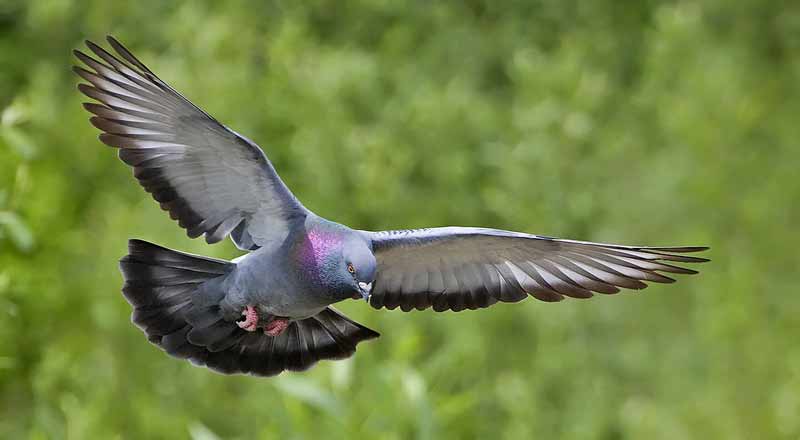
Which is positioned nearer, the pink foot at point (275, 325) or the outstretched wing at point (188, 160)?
the outstretched wing at point (188, 160)

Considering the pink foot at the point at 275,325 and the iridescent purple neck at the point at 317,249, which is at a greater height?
the iridescent purple neck at the point at 317,249

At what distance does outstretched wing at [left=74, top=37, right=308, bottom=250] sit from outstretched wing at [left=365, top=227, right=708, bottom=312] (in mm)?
361

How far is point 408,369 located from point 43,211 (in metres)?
1.81

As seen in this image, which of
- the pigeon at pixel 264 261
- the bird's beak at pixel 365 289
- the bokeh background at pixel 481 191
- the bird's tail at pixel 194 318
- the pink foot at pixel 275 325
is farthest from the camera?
the bokeh background at pixel 481 191

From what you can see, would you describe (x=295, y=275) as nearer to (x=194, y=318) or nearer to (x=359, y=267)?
(x=359, y=267)

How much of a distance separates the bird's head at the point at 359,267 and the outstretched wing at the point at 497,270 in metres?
0.22

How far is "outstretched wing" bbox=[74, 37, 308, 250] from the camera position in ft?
10.2

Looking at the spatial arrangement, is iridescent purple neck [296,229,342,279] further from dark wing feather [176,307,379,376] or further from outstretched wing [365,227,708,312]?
dark wing feather [176,307,379,376]

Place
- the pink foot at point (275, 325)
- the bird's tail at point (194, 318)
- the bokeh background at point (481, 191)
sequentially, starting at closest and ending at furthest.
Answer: the bird's tail at point (194, 318) < the pink foot at point (275, 325) < the bokeh background at point (481, 191)

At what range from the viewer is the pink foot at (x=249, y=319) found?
3.31m

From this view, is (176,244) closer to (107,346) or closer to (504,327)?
(107,346)

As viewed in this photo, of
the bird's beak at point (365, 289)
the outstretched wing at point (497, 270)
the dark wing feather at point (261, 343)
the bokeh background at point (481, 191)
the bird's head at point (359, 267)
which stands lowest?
the dark wing feather at point (261, 343)

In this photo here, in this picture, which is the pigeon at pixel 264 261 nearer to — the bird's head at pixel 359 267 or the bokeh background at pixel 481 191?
the bird's head at pixel 359 267

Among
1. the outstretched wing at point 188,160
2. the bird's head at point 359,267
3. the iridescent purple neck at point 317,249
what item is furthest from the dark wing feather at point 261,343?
the bird's head at point 359,267
